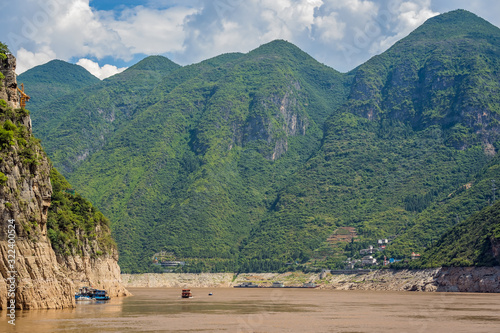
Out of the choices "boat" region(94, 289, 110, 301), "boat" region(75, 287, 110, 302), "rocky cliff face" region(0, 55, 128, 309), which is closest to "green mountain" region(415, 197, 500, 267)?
"boat" region(94, 289, 110, 301)

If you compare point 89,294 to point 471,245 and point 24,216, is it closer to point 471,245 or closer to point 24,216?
point 24,216


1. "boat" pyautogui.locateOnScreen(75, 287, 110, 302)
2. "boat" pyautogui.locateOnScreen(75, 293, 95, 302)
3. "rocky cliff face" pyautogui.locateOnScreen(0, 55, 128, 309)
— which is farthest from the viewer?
"boat" pyautogui.locateOnScreen(75, 287, 110, 302)

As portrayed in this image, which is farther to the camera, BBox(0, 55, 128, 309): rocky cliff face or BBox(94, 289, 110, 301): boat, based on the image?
BBox(94, 289, 110, 301): boat

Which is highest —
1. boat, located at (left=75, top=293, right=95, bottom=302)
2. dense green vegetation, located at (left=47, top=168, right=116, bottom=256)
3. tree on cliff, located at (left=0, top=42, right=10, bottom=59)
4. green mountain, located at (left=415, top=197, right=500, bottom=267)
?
tree on cliff, located at (left=0, top=42, right=10, bottom=59)

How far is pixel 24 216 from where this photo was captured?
247 ft

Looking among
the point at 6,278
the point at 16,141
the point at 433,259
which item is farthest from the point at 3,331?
the point at 433,259

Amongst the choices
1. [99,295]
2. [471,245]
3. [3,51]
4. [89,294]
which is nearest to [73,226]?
[89,294]

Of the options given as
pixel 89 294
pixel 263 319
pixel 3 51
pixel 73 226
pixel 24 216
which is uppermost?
pixel 3 51

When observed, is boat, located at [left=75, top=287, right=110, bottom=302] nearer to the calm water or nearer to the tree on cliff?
the calm water

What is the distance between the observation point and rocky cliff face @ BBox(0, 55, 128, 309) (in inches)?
2830

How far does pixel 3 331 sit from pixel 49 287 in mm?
16794

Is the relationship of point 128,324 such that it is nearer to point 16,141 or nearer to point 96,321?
point 96,321

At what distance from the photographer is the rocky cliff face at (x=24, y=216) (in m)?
71.9

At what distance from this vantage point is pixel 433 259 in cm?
18400
